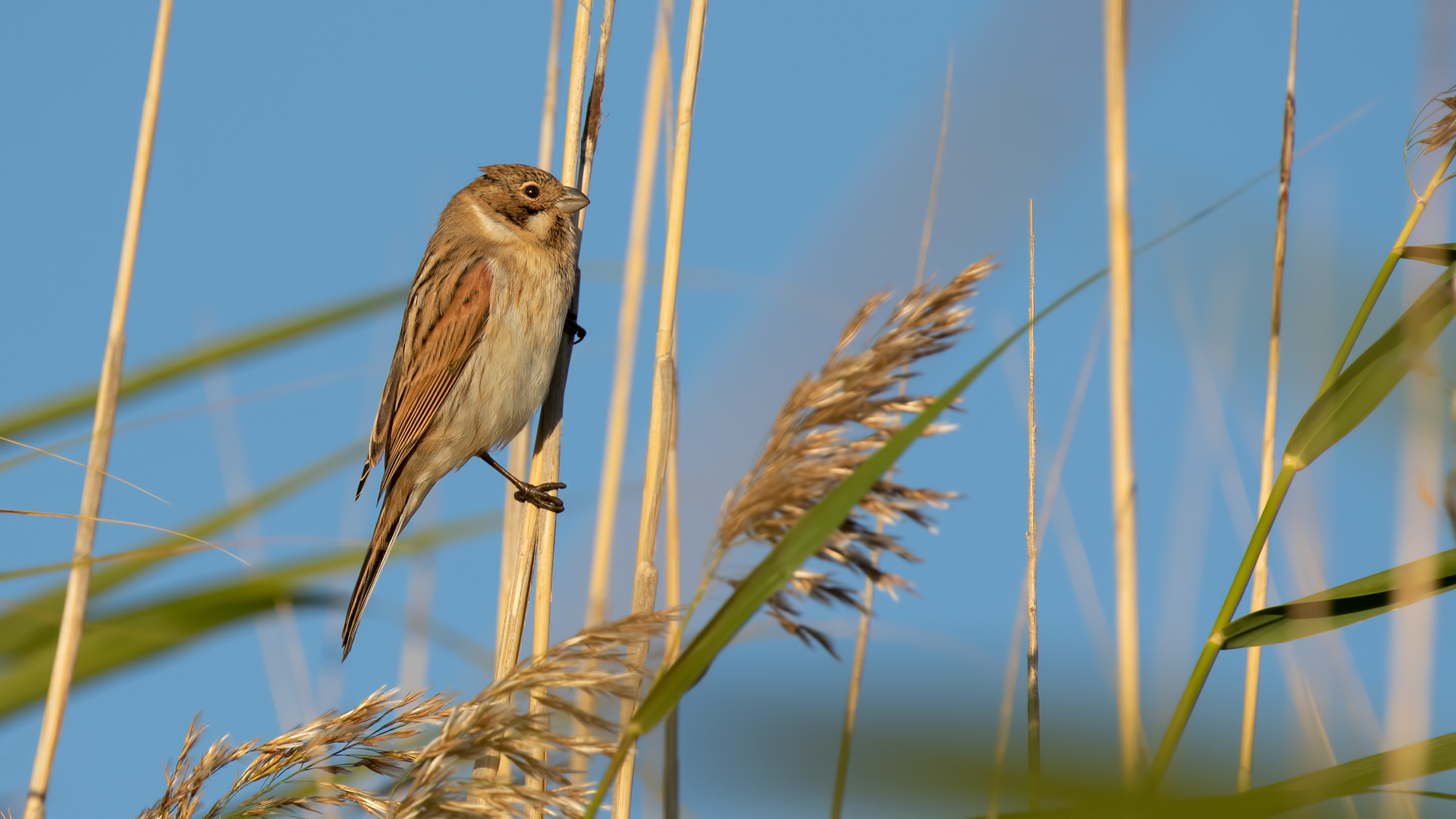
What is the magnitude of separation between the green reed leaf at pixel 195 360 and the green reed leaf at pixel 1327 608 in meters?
2.02

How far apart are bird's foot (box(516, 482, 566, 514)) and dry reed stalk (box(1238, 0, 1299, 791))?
1266mm

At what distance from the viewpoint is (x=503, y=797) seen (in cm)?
146

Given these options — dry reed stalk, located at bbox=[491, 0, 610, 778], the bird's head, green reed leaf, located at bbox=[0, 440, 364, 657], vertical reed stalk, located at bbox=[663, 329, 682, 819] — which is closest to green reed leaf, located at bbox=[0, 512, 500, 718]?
green reed leaf, located at bbox=[0, 440, 364, 657]

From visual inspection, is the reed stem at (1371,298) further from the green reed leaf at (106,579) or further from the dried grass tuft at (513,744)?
the green reed leaf at (106,579)

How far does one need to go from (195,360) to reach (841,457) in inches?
70.5

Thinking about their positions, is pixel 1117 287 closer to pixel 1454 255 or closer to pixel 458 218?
pixel 1454 255

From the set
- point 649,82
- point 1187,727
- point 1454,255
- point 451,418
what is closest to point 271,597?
point 451,418

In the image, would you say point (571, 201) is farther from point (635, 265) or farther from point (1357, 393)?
point (1357, 393)

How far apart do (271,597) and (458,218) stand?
1.71m

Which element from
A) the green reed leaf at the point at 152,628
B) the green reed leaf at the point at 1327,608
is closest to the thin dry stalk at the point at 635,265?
the green reed leaf at the point at 152,628

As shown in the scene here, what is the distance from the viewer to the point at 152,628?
2277mm

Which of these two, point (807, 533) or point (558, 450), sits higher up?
point (558, 450)

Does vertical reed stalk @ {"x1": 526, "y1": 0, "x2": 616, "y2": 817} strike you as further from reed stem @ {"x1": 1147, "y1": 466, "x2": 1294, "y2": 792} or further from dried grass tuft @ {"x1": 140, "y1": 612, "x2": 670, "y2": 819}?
reed stem @ {"x1": 1147, "y1": 466, "x2": 1294, "y2": 792}

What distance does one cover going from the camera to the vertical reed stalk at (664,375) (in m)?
1.81
